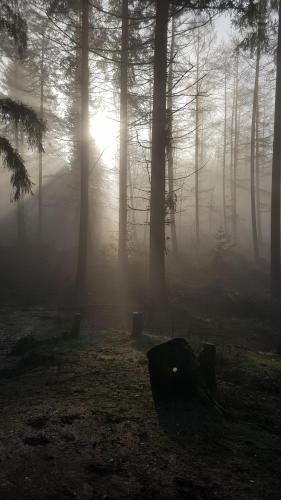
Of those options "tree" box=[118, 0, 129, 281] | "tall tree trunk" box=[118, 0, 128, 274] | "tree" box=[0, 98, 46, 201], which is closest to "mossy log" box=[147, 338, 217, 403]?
"tree" box=[0, 98, 46, 201]

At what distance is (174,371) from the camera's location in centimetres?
539

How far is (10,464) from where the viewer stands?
13.1 feet

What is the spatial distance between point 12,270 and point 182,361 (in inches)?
610

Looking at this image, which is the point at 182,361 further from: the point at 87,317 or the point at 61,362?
the point at 87,317

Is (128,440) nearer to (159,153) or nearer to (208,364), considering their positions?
(208,364)

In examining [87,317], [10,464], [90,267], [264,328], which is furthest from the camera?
[90,267]

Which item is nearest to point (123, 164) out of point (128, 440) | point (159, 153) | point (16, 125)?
point (159, 153)

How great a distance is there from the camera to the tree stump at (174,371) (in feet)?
17.5

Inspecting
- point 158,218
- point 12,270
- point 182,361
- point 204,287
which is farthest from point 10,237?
point 182,361

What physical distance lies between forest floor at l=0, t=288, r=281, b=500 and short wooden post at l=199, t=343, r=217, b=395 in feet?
0.80

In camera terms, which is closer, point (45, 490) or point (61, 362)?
point (45, 490)

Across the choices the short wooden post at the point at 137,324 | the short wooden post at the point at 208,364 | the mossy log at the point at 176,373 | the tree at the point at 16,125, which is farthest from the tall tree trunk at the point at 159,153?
the mossy log at the point at 176,373

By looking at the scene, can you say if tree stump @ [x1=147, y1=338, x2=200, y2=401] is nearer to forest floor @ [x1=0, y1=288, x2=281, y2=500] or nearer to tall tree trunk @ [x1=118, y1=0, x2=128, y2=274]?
forest floor @ [x1=0, y1=288, x2=281, y2=500]

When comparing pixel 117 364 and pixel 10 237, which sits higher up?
pixel 10 237
